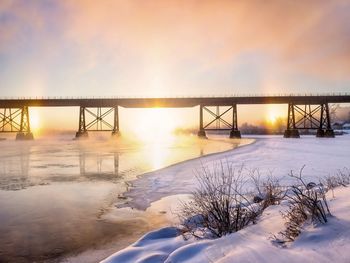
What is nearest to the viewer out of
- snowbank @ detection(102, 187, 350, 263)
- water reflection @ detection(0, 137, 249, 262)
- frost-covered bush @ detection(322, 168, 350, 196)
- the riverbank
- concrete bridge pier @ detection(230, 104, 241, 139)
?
snowbank @ detection(102, 187, 350, 263)

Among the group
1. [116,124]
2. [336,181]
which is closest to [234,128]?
[116,124]

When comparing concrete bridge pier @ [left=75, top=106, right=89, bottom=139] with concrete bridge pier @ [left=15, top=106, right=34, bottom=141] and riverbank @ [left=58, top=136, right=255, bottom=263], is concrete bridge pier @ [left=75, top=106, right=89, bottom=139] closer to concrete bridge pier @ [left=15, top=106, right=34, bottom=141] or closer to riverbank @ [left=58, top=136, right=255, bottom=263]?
concrete bridge pier @ [left=15, top=106, right=34, bottom=141]

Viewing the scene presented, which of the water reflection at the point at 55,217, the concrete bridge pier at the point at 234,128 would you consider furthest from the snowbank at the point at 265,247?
the concrete bridge pier at the point at 234,128

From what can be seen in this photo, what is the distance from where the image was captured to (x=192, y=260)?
3.63 metres

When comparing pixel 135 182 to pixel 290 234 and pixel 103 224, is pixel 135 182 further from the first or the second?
pixel 290 234

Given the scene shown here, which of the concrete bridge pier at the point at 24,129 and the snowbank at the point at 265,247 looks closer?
the snowbank at the point at 265,247

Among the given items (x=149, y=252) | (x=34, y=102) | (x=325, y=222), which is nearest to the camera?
(x=325, y=222)

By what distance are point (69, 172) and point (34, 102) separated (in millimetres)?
45575

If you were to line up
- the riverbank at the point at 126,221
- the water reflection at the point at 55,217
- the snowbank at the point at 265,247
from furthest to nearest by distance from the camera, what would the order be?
the water reflection at the point at 55,217 → the riverbank at the point at 126,221 → the snowbank at the point at 265,247

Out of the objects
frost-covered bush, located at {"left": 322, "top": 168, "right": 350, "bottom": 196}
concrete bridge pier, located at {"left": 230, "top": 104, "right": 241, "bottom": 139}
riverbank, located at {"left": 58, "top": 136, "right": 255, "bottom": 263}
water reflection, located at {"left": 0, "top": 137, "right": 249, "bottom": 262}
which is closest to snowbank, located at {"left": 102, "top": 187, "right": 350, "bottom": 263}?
riverbank, located at {"left": 58, "top": 136, "right": 255, "bottom": 263}

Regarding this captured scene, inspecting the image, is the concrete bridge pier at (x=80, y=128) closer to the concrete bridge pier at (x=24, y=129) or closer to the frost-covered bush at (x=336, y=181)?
the concrete bridge pier at (x=24, y=129)

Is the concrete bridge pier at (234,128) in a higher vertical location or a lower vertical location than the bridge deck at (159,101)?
lower

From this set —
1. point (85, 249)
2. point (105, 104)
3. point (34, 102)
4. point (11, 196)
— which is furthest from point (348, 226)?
point (34, 102)

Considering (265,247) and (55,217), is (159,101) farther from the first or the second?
(265,247)
